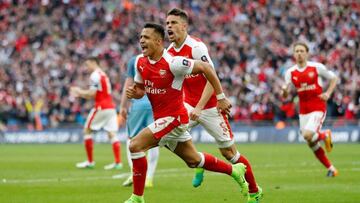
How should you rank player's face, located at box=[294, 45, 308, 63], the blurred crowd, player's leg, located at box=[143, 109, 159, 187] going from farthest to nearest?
the blurred crowd, player's face, located at box=[294, 45, 308, 63], player's leg, located at box=[143, 109, 159, 187]

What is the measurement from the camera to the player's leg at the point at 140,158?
35.1 ft

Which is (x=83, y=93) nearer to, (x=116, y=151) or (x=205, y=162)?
(x=116, y=151)

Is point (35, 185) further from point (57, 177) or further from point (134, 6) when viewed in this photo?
point (134, 6)

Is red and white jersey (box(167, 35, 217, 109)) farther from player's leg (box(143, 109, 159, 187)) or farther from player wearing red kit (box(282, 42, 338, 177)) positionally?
player wearing red kit (box(282, 42, 338, 177))

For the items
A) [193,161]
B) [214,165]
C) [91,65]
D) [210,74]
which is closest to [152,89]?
[210,74]

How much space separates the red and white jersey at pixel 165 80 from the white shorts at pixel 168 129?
0.07 metres

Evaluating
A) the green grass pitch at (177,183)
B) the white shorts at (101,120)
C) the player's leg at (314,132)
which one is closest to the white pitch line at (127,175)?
the green grass pitch at (177,183)

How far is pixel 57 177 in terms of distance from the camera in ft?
56.5

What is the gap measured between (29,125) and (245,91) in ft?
34.0

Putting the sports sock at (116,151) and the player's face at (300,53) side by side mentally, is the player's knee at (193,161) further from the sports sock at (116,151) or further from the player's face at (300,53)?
the sports sock at (116,151)

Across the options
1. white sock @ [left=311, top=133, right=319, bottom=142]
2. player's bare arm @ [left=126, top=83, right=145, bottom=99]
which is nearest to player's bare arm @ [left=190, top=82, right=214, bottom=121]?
player's bare arm @ [left=126, top=83, right=145, bottom=99]

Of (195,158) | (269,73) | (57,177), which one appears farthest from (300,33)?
(195,158)

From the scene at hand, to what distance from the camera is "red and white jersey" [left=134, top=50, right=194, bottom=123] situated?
10445 mm

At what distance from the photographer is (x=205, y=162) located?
11.2m
